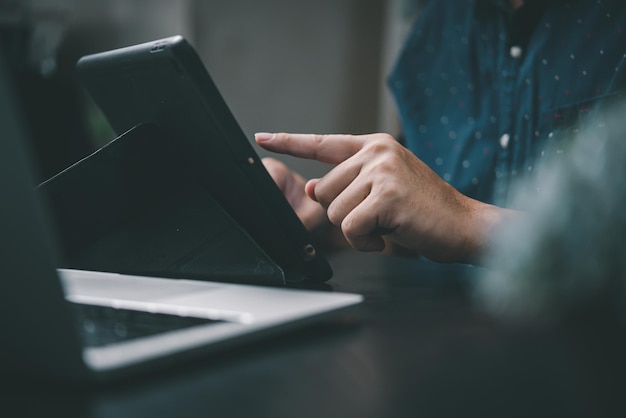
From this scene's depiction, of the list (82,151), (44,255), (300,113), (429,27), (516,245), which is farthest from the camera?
(300,113)

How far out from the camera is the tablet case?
0.59 m

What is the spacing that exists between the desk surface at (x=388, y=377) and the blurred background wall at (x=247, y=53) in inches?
67.6

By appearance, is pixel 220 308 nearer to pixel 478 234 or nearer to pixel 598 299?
pixel 598 299

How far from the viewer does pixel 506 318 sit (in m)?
0.44

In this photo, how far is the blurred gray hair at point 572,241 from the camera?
0.40m

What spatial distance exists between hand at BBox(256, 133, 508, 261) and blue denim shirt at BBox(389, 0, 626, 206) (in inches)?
8.8

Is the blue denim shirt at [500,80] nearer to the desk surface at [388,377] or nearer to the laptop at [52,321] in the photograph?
the desk surface at [388,377]

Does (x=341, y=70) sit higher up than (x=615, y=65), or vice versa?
(x=615, y=65)

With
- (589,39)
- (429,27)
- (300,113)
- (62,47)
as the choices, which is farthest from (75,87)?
(589,39)

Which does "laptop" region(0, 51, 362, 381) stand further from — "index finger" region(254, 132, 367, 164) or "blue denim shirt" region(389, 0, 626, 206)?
"blue denim shirt" region(389, 0, 626, 206)

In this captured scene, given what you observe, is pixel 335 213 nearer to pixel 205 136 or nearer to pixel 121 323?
pixel 205 136

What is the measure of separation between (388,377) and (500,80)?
0.86 meters

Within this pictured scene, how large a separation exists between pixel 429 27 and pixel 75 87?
121cm

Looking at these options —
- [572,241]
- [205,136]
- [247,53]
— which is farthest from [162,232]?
[247,53]
